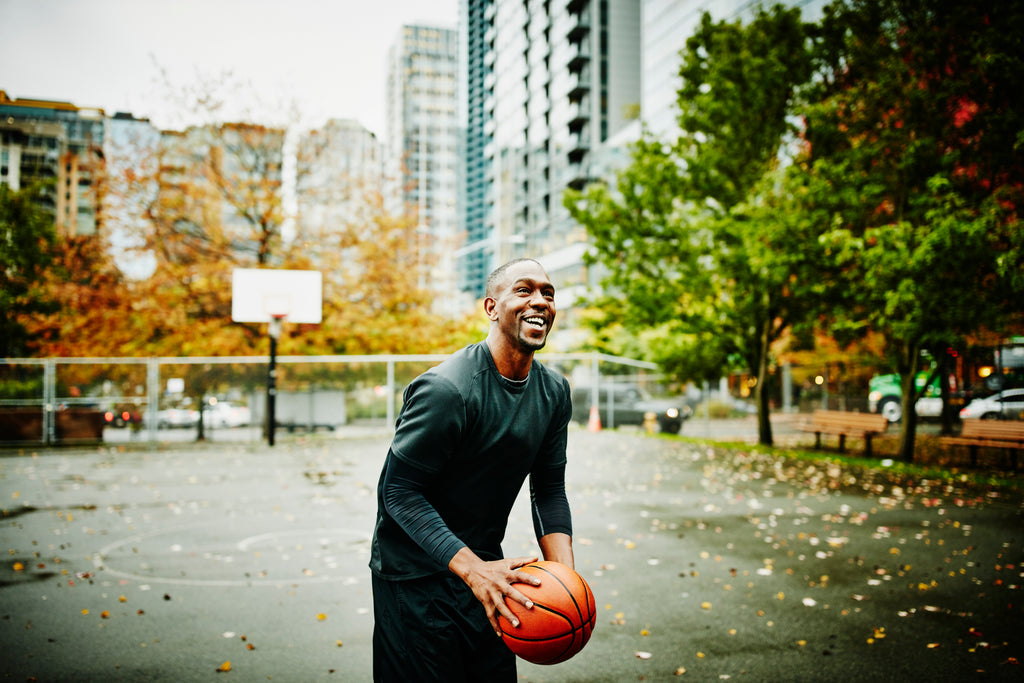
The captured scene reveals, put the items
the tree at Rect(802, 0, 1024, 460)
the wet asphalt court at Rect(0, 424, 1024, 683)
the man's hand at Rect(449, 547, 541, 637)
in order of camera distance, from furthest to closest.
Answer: the tree at Rect(802, 0, 1024, 460), the wet asphalt court at Rect(0, 424, 1024, 683), the man's hand at Rect(449, 547, 541, 637)

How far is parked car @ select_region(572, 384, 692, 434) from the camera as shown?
81.9ft

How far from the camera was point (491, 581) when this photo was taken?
8.07 ft

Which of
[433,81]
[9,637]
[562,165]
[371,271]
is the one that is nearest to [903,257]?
[9,637]

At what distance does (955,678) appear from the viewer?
14.6ft

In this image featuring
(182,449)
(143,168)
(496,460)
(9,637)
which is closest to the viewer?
(496,460)

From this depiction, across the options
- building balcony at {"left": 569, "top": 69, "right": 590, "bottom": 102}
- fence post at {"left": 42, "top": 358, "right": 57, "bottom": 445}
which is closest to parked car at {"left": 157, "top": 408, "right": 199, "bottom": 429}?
fence post at {"left": 42, "top": 358, "right": 57, "bottom": 445}

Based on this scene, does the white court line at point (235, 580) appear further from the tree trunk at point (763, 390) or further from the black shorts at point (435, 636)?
the tree trunk at point (763, 390)

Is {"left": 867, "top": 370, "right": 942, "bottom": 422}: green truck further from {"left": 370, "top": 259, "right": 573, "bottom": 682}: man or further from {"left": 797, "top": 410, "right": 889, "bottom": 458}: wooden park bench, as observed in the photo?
{"left": 370, "top": 259, "right": 573, "bottom": 682}: man

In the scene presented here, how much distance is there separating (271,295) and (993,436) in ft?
57.0

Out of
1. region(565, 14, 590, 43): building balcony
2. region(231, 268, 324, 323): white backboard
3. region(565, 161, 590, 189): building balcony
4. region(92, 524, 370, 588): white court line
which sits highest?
region(565, 14, 590, 43): building balcony

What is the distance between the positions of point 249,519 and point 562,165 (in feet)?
222

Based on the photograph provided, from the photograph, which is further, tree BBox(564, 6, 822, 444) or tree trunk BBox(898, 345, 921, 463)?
tree BBox(564, 6, 822, 444)

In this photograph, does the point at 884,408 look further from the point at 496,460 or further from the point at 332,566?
Result: the point at 496,460

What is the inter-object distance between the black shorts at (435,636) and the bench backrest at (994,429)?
15.0 m
